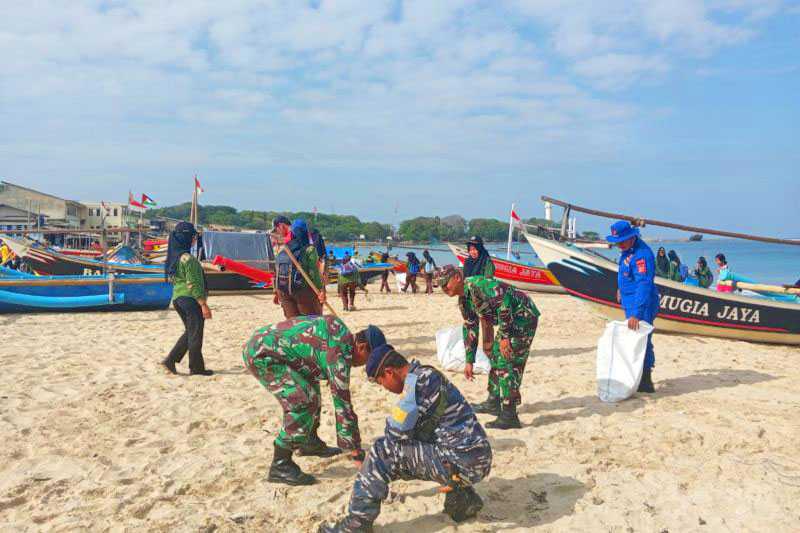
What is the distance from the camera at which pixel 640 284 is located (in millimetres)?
5922

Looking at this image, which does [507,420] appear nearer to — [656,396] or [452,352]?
[656,396]

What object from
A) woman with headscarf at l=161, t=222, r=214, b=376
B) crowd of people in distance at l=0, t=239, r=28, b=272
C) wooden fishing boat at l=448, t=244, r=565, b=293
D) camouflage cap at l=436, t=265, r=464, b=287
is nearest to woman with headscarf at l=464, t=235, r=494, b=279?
camouflage cap at l=436, t=265, r=464, b=287

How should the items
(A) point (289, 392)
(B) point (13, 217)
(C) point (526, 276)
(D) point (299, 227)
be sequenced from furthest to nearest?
(B) point (13, 217) < (C) point (526, 276) < (D) point (299, 227) < (A) point (289, 392)

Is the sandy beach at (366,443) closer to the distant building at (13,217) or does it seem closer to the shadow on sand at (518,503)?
the shadow on sand at (518,503)

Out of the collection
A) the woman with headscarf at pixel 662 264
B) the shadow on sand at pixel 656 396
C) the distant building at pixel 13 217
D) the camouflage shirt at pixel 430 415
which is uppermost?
the distant building at pixel 13 217

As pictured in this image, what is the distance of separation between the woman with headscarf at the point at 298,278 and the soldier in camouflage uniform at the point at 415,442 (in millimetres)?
3656

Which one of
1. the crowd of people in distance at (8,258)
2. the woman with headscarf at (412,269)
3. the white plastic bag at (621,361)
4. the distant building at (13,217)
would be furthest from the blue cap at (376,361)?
the distant building at (13,217)

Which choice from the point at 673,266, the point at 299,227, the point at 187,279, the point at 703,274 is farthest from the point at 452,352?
the point at 703,274

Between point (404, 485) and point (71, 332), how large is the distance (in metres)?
7.87

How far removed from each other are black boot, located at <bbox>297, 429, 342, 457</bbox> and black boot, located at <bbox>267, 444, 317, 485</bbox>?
396mm

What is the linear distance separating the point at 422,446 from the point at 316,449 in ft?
4.61

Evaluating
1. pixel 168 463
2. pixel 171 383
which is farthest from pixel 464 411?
pixel 171 383

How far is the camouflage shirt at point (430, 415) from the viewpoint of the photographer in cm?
299

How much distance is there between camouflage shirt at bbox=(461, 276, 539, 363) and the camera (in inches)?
185
